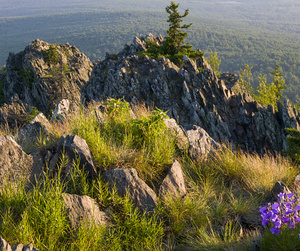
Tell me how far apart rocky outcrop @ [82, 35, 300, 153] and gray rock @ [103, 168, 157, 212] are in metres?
16.3

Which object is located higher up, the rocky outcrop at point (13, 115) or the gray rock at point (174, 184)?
the gray rock at point (174, 184)

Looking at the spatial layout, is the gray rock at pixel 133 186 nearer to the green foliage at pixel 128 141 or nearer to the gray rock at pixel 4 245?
the green foliage at pixel 128 141

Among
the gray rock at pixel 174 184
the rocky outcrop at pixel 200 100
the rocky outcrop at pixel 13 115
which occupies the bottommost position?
the rocky outcrop at pixel 13 115

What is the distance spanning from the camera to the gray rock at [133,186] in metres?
4.27

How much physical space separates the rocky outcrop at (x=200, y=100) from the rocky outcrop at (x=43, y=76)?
1022 inches

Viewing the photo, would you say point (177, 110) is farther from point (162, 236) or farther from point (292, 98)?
point (292, 98)

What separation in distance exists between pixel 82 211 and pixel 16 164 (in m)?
1.74

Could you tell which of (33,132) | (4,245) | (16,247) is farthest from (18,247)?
(33,132)

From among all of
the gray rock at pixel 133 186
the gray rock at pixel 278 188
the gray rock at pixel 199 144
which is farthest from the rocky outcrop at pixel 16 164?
the gray rock at pixel 278 188

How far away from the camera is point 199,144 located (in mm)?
6293

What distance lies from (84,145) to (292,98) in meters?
135

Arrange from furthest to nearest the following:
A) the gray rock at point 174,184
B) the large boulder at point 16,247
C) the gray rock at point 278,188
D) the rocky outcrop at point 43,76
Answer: the rocky outcrop at point 43,76 → the gray rock at point 278,188 → the gray rock at point 174,184 → the large boulder at point 16,247

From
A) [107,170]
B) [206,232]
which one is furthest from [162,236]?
[107,170]

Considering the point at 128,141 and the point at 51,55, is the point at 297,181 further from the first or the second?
the point at 51,55
